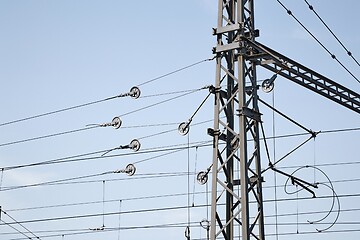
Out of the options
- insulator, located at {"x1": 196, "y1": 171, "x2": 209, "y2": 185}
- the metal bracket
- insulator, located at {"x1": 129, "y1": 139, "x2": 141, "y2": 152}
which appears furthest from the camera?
insulator, located at {"x1": 129, "y1": 139, "x2": 141, "y2": 152}

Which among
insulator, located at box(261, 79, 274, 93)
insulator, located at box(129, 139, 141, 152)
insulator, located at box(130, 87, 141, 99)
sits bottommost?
insulator, located at box(129, 139, 141, 152)

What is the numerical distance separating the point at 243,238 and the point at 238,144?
211 cm

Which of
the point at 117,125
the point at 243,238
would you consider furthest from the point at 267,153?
the point at 117,125

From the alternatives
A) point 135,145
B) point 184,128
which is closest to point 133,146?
point 135,145

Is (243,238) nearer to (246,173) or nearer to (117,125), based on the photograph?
(246,173)

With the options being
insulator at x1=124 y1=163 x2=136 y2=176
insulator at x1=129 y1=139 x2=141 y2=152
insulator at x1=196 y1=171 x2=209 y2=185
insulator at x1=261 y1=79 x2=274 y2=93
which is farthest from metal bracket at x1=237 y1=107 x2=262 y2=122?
insulator at x1=124 y1=163 x2=136 y2=176

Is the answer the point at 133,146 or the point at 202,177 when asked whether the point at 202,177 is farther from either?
the point at 133,146

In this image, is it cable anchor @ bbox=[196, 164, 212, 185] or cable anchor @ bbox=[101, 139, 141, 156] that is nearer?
cable anchor @ bbox=[196, 164, 212, 185]

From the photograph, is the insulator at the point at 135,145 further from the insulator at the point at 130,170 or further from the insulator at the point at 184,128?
the insulator at the point at 184,128

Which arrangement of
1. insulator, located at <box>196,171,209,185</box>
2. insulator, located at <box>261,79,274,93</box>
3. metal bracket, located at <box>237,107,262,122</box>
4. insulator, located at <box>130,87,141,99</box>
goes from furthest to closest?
insulator, located at <box>130,87,141,99</box>
insulator, located at <box>196,171,209,185</box>
insulator, located at <box>261,79,274,93</box>
metal bracket, located at <box>237,107,262,122</box>

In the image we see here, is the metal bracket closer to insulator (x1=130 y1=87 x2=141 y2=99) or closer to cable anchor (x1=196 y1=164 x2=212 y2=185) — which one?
cable anchor (x1=196 y1=164 x2=212 y2=185)

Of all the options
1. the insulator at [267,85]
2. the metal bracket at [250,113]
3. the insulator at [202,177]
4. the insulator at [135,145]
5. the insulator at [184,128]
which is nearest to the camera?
the metal bracket at [250,113]

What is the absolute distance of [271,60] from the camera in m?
16.5

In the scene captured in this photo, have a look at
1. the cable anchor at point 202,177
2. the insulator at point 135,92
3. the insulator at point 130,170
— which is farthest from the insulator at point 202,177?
the insulator at point 130,170
